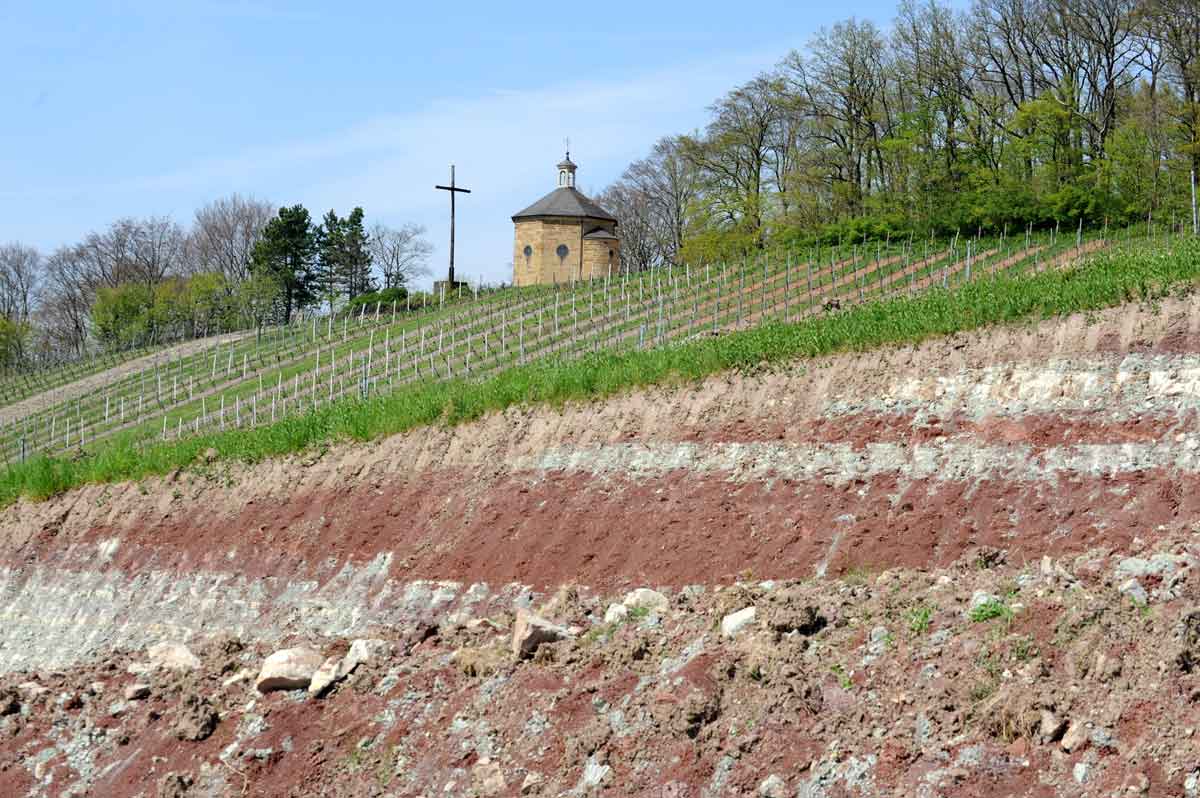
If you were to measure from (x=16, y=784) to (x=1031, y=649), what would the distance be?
10042mm

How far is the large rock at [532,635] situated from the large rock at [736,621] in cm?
163

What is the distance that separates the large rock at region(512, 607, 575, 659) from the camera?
432 inches

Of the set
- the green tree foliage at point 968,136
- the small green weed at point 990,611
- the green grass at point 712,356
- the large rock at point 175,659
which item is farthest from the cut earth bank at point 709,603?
the green tree foliage at point 968,136

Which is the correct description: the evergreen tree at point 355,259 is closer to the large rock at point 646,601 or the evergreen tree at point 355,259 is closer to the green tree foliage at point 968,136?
the green tree foliage at point 968,136

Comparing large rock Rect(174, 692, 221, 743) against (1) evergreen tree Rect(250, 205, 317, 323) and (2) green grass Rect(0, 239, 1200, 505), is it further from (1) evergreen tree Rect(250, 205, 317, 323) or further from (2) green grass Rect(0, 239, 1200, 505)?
(1) evergreen tree Rect(250, 205, 317, 323)

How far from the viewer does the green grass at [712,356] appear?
1520cm

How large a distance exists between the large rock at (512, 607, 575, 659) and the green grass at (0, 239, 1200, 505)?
675cm

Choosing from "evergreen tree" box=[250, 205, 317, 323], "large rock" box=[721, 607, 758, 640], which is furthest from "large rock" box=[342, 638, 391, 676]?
"evergreen tree" box=[250, 205, 317, 323]

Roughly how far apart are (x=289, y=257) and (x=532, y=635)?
3218 inches

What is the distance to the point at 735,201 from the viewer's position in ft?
204

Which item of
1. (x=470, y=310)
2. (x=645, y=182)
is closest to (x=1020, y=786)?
(x=470, y=310)

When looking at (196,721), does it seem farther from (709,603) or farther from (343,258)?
(343,258)

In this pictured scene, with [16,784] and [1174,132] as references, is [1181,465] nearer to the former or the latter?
[16,784]

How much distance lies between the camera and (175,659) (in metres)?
13.6
